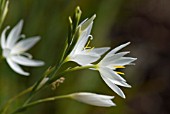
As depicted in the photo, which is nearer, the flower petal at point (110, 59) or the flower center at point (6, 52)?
the flower petal at point (110, 59)

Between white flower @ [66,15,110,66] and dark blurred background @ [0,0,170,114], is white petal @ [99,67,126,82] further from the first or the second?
dark blurred background @ [0,0,170,114]

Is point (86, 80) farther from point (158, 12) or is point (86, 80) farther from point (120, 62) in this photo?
point (158, 12)

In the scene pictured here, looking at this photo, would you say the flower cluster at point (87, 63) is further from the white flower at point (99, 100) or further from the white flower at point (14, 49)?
the white flower at point (14, 49)

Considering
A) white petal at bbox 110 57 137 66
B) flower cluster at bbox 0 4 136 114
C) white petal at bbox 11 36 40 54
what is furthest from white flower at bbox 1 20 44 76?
white petal at bbox 110 57 137 66

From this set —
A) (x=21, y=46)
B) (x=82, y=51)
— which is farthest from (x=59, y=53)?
(x=82, y=51)

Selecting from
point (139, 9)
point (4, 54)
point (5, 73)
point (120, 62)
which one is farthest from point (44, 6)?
point (139, 9)

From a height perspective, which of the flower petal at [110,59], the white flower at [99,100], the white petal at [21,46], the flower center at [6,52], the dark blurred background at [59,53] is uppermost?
the flower center at [6,52]

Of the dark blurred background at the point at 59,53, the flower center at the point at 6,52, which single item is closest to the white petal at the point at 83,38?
the flower center at the point at 6,52

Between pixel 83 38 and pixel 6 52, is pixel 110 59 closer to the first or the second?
pixel 83 38
